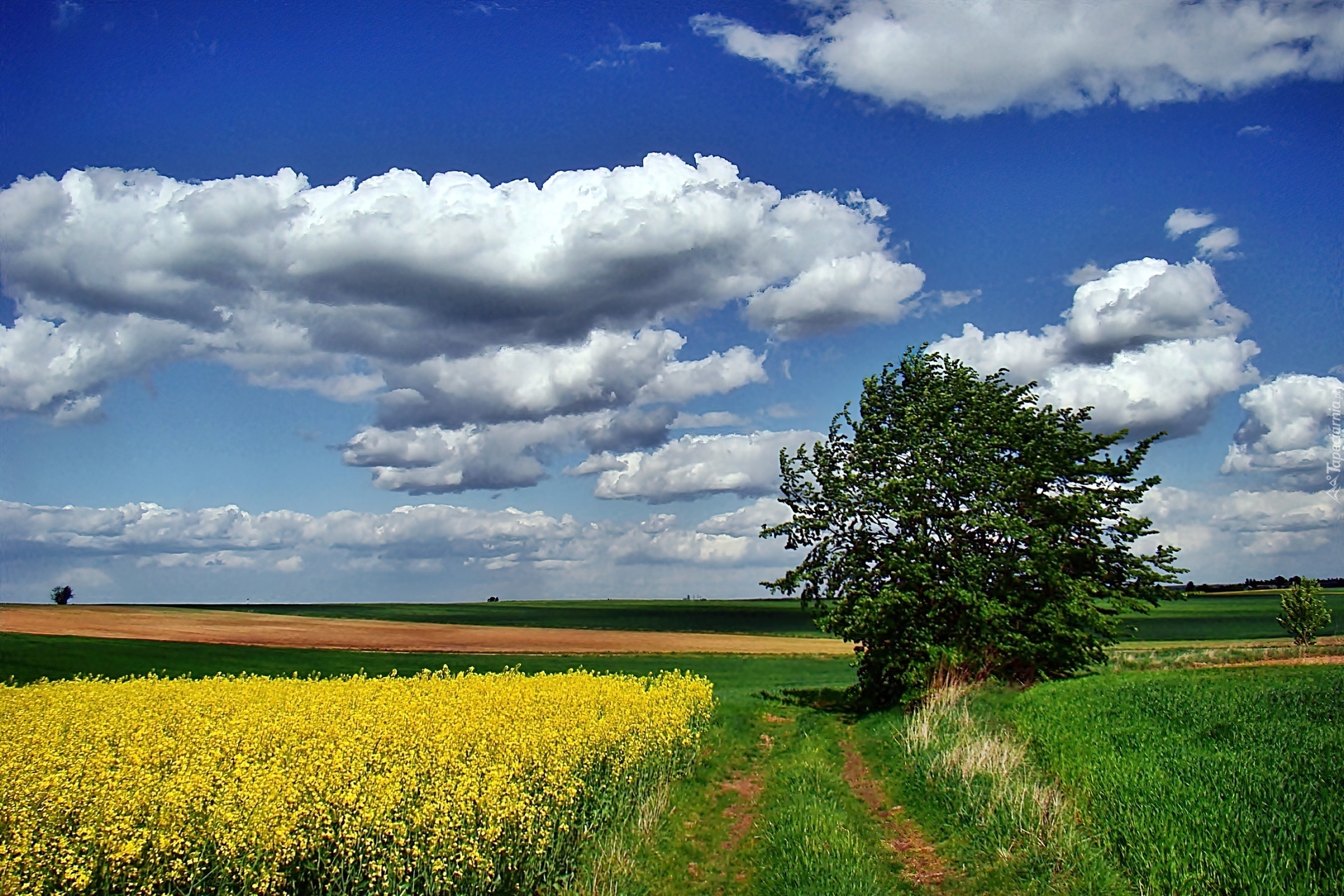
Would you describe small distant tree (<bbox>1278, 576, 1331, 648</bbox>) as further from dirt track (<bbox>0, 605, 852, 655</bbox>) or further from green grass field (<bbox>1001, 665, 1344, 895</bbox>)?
green grass field (<bbox>1001, 665, 1344, 895</bbox>)

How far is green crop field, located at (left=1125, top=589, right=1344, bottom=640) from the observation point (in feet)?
309

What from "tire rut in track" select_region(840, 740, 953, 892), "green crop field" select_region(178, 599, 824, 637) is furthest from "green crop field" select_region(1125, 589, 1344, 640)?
"tire rut in track" select_region(840, 740, 953, 892)

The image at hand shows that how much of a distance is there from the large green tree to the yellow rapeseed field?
15163 millimetres

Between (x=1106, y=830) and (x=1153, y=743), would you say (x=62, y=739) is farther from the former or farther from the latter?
(x=1153, y=743)

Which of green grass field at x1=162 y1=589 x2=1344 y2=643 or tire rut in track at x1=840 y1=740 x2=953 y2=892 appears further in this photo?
green grass field at x1=162 y1=589 x2=1344 y2=643

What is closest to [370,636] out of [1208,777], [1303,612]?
[1303,612]

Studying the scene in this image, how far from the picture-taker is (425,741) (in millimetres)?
13742

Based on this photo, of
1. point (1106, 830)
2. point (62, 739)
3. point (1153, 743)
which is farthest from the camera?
point (1153, 743)

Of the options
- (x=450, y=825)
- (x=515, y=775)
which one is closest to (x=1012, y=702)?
(x=515, y=775)

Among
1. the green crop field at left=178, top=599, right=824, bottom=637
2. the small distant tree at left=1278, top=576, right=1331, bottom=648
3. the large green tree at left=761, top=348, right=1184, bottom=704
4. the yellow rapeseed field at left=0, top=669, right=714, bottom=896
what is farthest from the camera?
the green crop field at left=178, top=599, right=824, bottom=637

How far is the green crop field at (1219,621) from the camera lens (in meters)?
94.2

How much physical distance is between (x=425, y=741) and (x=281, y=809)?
309 centimetres

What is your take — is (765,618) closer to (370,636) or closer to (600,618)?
(600,618)

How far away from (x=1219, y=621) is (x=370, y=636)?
101 metres
